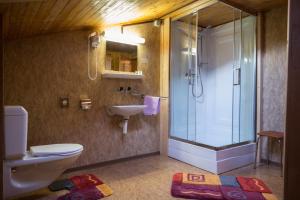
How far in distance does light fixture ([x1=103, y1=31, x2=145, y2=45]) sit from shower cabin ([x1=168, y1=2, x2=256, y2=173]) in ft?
1.91

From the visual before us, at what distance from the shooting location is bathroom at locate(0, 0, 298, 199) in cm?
265

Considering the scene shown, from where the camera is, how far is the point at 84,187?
8.35ft

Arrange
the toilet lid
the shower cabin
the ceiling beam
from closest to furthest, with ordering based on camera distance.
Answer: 1. the toilet lid
2. the ceiling beam
3. the shower cabin

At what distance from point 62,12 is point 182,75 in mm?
2281

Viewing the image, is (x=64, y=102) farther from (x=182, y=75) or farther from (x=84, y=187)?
(x=182, y=75)

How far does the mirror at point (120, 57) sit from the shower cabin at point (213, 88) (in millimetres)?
649

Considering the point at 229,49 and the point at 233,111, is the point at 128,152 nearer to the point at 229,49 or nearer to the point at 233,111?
the point at 233,111

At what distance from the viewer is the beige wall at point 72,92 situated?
2674mm

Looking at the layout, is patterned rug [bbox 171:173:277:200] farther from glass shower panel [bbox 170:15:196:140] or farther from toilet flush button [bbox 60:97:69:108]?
toilet flush button [bbox 60:97:69:108]

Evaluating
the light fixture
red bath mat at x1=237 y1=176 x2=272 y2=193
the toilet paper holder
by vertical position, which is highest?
the light fixture

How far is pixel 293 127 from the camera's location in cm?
142

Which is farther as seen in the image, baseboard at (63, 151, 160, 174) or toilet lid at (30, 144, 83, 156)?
baseboard at (63, 151, 160, 174)

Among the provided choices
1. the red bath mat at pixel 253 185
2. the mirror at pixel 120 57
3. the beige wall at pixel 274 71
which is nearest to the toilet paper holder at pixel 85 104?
the mirror at pixel 120 57

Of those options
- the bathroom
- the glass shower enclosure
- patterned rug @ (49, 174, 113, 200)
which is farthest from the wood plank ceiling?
patterned rug @ (49, 174, 113, 200)
